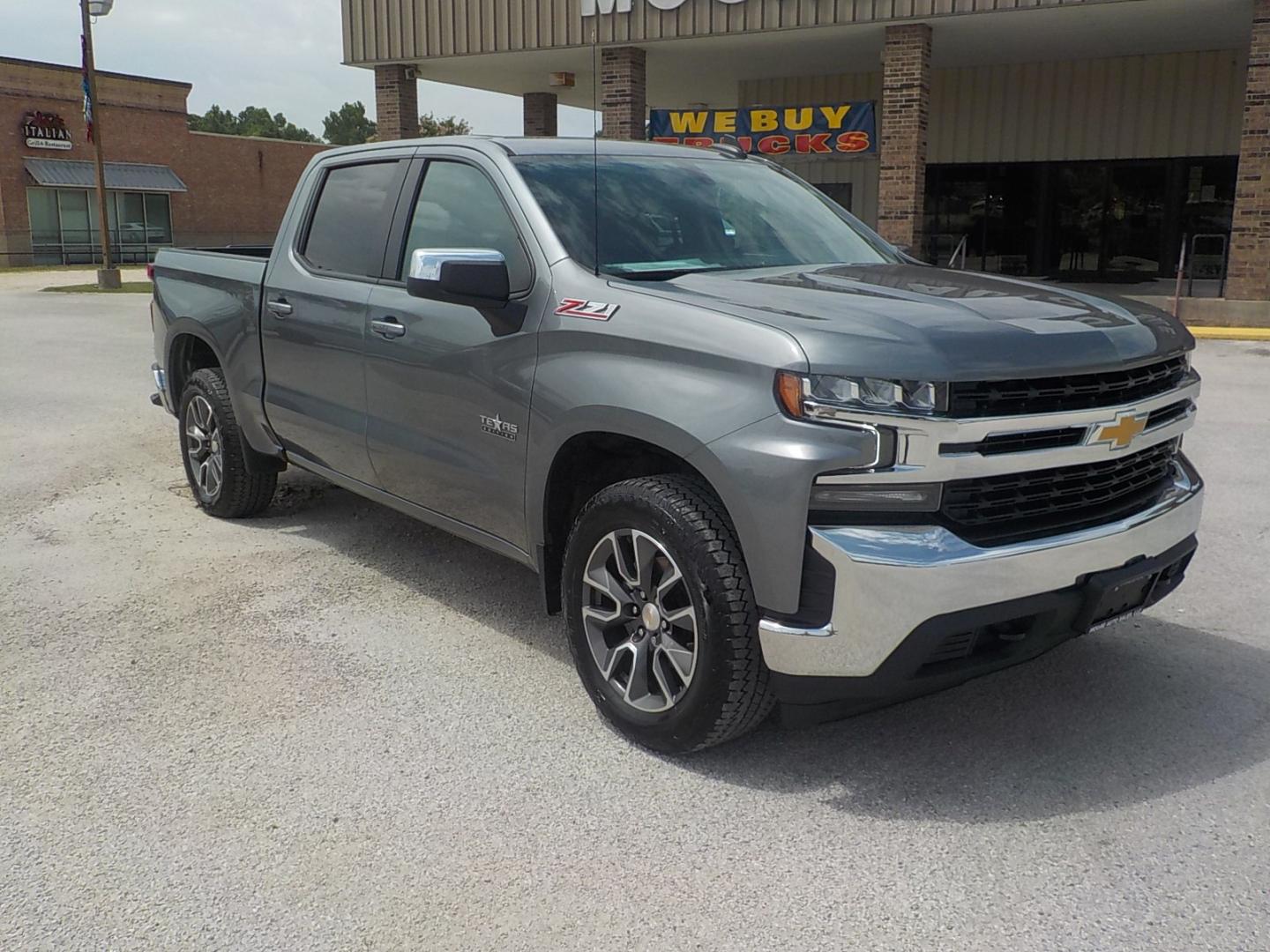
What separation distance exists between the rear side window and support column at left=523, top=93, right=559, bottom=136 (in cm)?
2133

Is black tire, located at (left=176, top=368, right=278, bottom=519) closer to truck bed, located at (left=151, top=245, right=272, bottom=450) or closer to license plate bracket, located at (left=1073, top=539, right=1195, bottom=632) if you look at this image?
truck bed, located at (left=151, top=245, right=272, bottom=450)

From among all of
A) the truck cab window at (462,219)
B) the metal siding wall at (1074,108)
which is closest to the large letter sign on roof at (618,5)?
the metal siding wall at (1074,108)

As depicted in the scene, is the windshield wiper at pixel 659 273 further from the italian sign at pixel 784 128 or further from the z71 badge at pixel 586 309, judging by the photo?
the italian sign at pixel 784 128

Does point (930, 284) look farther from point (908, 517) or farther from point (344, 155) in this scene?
point (344, 155)

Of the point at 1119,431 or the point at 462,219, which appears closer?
the point at 1119,431

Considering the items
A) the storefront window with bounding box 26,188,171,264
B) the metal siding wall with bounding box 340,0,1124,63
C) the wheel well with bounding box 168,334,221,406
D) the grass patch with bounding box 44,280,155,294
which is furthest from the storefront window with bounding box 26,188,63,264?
the wheel well with bounding box 168,334,221,406

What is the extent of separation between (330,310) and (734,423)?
249cm

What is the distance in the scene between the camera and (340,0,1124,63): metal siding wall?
58.8 ft

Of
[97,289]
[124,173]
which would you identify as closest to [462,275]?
[97,289]

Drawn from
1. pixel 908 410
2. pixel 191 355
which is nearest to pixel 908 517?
pixel 908 410

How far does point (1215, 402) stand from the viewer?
10.3m

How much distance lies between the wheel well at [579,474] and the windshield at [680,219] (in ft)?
1.97

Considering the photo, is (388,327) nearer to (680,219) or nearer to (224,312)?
(680,219)

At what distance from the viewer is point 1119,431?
3479 millimetres
